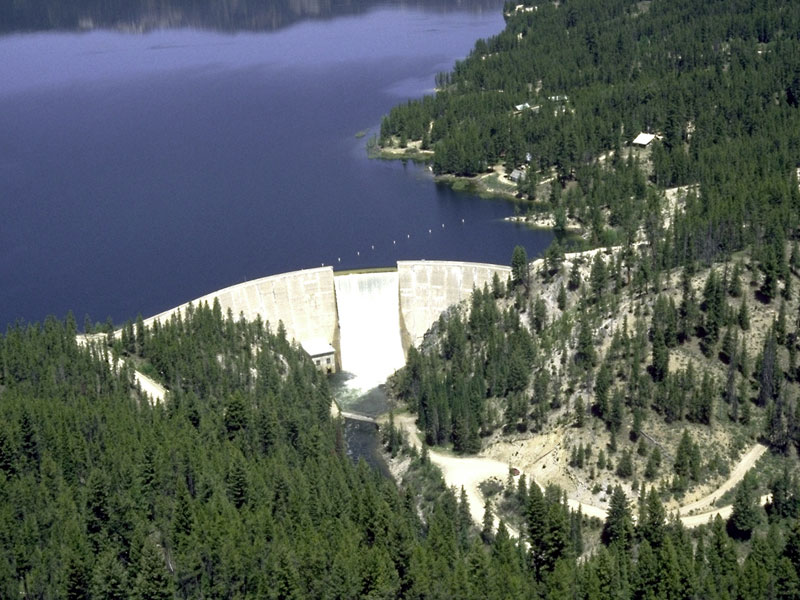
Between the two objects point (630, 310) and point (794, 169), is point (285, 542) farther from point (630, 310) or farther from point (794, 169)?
point (794, 169)

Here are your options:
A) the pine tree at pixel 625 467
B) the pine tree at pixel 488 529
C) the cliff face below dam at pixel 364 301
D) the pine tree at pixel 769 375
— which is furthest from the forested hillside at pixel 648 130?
the pine tree at pixel 488 529

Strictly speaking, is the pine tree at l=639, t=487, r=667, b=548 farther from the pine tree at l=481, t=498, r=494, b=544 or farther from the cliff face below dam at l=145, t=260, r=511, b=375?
the cliff face below dam at l=145, t=260, r=511, b=375

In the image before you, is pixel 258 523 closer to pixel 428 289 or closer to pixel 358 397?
pixel 358 397

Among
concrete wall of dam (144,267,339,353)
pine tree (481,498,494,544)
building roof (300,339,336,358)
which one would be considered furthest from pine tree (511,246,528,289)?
A: pine tree (481,498,494,544)

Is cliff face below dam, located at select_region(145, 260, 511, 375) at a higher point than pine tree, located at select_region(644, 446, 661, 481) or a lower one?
higher

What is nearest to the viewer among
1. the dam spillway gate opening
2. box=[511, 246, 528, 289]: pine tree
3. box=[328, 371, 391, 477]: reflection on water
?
box=[328, 371, 391, 477]: reflection on water
